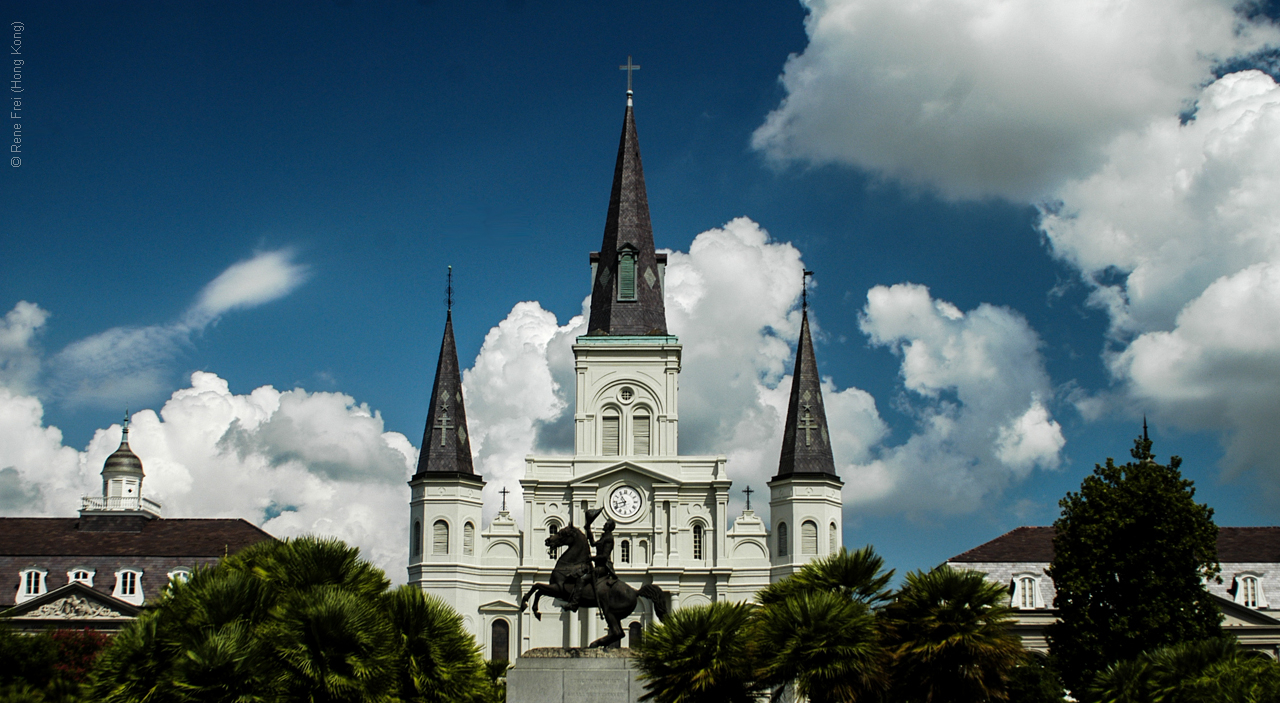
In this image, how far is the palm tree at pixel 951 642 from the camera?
23.7 metres

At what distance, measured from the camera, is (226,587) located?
21.6 meters

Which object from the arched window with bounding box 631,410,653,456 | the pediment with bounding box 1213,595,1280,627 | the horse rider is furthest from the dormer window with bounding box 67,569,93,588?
the pediment with bounding box 1213,595,1280,627

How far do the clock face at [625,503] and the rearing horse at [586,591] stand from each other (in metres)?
36.0

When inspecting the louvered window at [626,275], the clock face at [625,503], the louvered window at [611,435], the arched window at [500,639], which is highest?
the louvered window at [626,275]

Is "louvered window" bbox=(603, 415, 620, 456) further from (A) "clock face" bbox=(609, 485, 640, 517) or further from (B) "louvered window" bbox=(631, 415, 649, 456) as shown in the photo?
(A) "clock face" bbox=(609, 485, 640, 517)

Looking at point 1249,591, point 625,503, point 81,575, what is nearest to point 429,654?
point 625,503

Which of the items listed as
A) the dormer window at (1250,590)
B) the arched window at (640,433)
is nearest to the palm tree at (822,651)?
the dormer window at (1250,590)

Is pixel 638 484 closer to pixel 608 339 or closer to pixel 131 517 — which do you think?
pixel 608 339

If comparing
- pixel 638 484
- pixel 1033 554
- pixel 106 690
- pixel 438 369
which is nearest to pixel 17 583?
pixel 438 369

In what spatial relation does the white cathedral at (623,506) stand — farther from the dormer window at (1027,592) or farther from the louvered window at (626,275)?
the dormer window at (1027,592)

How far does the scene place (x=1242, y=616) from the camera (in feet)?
171

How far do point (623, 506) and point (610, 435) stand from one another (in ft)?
13.4

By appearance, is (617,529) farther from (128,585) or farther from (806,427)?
(128,585)

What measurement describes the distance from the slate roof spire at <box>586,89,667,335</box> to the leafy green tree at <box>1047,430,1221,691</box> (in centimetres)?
3092
